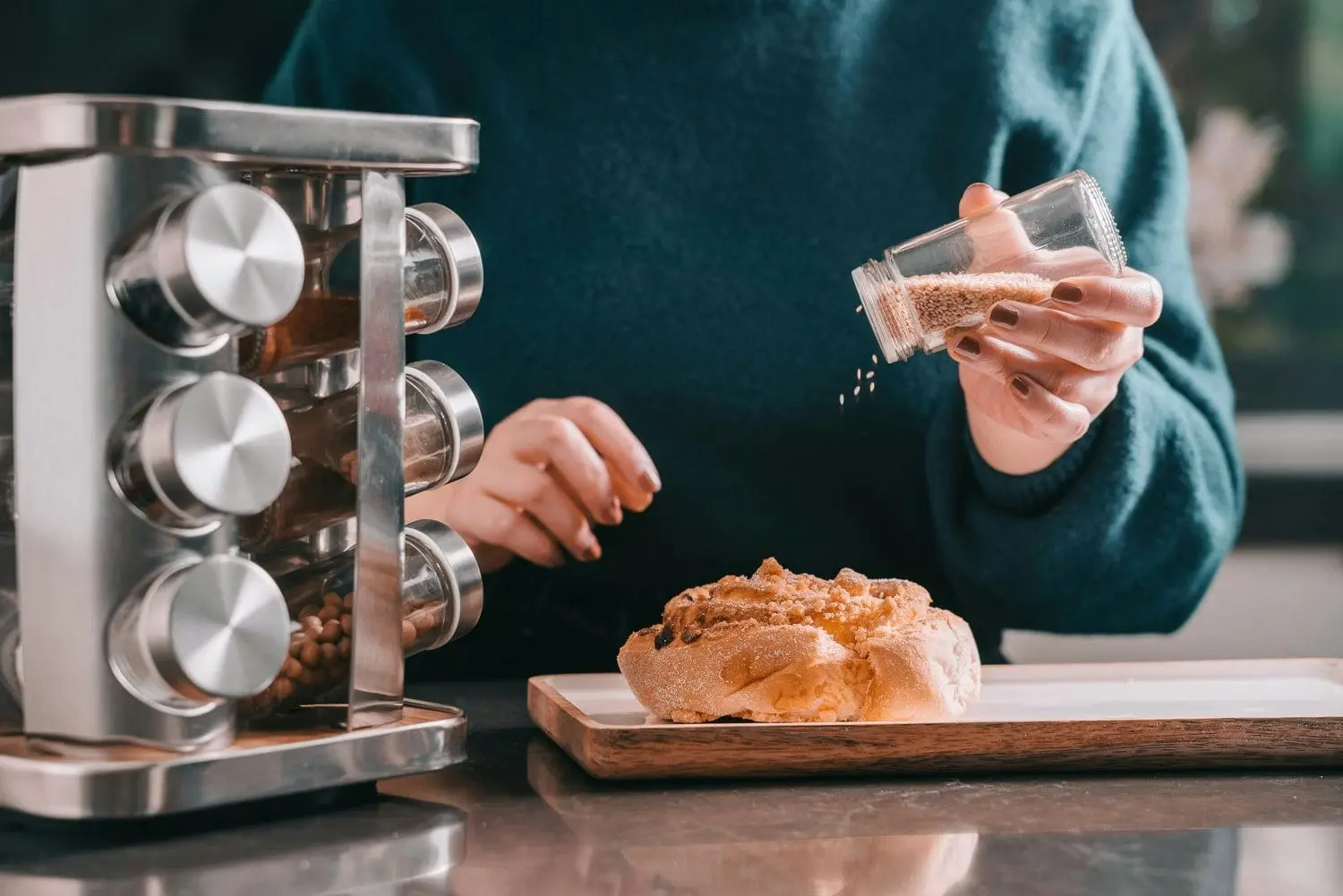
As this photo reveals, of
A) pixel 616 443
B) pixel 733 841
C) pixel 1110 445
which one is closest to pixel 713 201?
pixel 616 443

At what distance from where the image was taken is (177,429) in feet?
1.84

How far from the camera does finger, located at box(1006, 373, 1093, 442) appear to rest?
89cm

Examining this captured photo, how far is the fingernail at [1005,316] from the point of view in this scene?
2.68ft

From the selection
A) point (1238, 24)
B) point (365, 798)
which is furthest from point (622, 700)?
point (1238, 24)

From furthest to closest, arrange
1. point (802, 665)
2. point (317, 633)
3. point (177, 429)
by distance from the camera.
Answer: point (802, 665), point (317, 633), point (177, 429)

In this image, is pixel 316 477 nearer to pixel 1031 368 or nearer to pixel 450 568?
pixel 450 568

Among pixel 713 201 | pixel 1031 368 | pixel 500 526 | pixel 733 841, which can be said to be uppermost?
pixel 713 201

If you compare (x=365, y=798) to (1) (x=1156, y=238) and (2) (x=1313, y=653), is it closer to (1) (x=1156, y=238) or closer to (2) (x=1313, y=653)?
(1) (x=1156, y=238)

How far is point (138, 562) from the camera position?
0.59 m

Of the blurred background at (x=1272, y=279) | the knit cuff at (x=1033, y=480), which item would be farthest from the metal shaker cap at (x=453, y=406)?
the blurred background at (x=1272, y=279)

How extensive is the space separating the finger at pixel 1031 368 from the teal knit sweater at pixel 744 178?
1.03ft

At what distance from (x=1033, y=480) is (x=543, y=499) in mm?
369

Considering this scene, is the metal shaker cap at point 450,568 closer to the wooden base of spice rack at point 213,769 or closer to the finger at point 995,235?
the wooden base of spice rack at point 213,769

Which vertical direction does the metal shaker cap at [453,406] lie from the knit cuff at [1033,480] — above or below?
above
